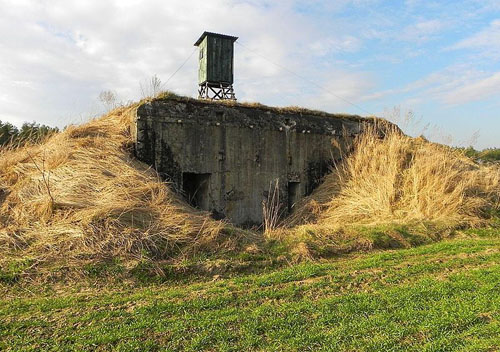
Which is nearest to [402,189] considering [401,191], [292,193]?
[401,191]

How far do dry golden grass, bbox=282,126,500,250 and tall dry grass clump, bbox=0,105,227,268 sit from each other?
294 centimetres

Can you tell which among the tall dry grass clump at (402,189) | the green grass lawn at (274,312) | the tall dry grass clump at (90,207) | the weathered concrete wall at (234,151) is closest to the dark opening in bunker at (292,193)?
the weathered concrete wall at (234,151)

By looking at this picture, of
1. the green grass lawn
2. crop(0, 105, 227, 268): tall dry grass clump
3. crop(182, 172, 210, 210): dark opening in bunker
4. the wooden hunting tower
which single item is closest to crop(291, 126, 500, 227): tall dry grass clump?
crop(182, 172, 210, 210): dark opening in bunker

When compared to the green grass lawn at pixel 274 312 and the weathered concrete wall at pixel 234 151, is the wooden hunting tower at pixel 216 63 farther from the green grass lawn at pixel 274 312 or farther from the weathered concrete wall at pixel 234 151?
the green grass lawn at pixel 274 312

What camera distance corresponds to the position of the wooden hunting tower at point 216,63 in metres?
16.8

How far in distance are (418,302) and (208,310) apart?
2.35 m

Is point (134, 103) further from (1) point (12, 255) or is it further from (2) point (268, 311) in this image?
(2) point (268, 311)

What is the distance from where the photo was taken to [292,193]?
1042 centimetres

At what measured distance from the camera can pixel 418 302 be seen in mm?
4191

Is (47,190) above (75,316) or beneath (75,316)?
above

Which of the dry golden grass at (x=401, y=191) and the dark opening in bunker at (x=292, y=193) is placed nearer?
the dry golden grass at (x=401, y=191)

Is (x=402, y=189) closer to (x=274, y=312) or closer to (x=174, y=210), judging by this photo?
(x=174, y=210)

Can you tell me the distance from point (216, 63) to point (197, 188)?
9471mm

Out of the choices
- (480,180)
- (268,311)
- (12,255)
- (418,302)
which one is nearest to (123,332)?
(268,311)
